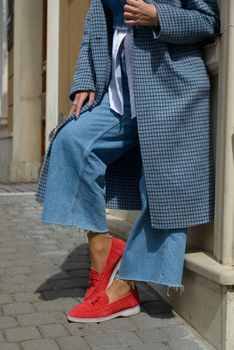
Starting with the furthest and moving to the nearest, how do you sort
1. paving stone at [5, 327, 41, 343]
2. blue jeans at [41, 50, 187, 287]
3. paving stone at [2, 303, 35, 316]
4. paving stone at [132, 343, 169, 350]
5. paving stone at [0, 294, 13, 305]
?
paving stone at [0, 294, 13, 305] → paving stone at [2, 303, 35, 316] → blue jeans at [41, 50, 187, 287] → paving stone at [5, 327, 41, 343] → paving stone at [132, 343, 169, 350]

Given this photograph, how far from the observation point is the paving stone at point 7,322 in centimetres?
277

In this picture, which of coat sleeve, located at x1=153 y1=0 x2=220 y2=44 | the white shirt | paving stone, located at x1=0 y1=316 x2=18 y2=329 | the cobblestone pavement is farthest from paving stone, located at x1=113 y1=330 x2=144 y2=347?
coat sleeve, located at x1=153 y1=0 x2=220 y2=44

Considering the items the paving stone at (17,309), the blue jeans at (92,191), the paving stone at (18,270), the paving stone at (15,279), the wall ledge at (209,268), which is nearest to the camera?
the wall ledge at (209,268)

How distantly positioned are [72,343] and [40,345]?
0.45ft

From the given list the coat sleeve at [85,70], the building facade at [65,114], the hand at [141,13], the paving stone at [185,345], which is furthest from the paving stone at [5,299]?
the hand at [141,13]

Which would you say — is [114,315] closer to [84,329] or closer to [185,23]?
[84,329]

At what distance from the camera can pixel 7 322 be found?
283cm

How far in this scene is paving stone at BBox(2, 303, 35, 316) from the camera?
2973 millimetres

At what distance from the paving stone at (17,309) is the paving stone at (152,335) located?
2.06ft

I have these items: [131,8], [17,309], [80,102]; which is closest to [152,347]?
[17,309]

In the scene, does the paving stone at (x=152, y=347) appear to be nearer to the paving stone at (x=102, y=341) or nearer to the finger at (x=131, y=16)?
the paving stone at (x=102, y=341)

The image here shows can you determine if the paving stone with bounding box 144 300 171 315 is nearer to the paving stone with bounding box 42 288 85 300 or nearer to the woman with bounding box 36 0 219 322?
the woman with bounding box 36 0 219 322

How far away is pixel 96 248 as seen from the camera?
2857mm

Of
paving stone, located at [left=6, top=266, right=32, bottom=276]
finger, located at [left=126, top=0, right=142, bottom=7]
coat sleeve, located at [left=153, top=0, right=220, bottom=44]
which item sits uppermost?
finger, located at [left=126, top=0, right=142, bottom=7]
